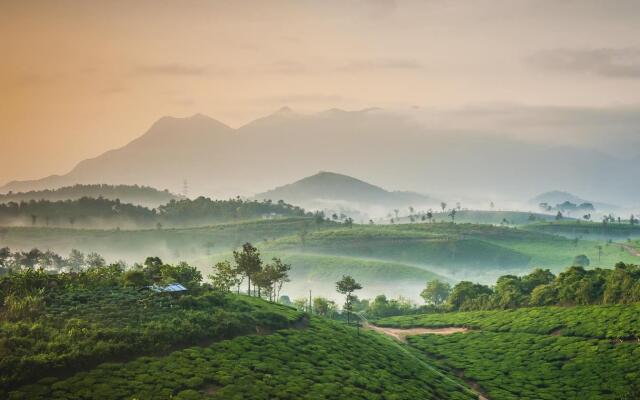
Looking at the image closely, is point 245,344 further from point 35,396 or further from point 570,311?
point 570,311

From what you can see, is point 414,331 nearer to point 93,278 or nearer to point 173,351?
point 93,278

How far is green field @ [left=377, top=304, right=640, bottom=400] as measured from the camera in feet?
249

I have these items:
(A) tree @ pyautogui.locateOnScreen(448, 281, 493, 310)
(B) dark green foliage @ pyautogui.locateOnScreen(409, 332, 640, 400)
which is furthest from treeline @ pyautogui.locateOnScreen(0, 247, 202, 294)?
(A) tree @ pyautogui.locateOnScreen(448, 281, 493, 310)

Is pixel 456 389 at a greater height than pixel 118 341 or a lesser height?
lesser

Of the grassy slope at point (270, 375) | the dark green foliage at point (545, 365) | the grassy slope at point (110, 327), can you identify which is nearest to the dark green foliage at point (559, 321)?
the dark green foliage at point (545, 365)

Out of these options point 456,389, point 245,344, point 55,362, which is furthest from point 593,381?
point 55,362

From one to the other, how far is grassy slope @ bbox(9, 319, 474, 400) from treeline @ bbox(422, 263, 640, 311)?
40557mm

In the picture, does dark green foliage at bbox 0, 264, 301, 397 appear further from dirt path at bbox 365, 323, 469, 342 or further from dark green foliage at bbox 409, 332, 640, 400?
dirt path at bbox 365, 323, 469, 342

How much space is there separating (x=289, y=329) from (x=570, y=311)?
5073 cm

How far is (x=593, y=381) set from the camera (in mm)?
76000

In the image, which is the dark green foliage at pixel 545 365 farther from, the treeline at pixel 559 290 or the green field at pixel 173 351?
the treeline at pixel 559 290

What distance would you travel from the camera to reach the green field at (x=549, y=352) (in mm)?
75750

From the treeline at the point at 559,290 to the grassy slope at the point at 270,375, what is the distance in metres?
40.6

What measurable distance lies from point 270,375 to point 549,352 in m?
47.2
